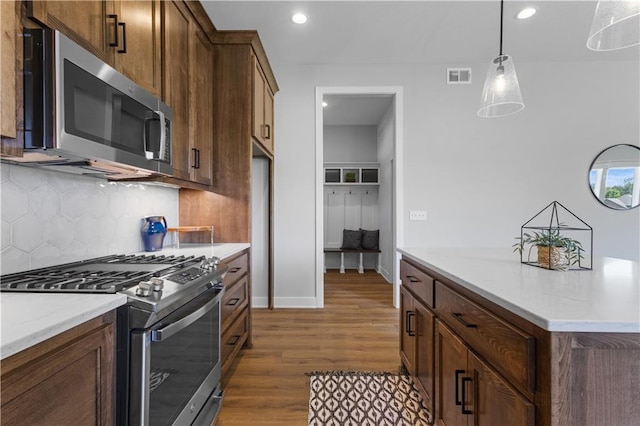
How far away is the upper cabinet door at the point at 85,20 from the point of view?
1.02 meters

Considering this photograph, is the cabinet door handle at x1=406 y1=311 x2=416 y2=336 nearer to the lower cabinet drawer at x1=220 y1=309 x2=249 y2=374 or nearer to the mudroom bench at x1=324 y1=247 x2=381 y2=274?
the lower cabinet drawer at x1=220 y1=309 x2=249 y2=374

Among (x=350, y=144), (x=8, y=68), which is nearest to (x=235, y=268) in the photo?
(x=8, y=68)

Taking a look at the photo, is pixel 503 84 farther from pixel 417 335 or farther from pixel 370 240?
pixel 370 240

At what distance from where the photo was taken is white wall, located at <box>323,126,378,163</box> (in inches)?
237

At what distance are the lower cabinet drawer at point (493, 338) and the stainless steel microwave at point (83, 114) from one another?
5.13ft

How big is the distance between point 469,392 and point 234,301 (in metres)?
1.59

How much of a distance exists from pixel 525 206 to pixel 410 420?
2.99 meters

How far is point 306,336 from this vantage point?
2.79m

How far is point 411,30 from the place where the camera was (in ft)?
9.54

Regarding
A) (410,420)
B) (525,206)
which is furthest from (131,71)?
(525,206)

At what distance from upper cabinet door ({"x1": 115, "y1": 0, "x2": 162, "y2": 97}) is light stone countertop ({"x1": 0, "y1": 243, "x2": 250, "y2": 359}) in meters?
1.05

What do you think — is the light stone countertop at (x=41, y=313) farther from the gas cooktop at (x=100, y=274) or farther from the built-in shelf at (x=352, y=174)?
the built-in shelf at (x=352, y=174)

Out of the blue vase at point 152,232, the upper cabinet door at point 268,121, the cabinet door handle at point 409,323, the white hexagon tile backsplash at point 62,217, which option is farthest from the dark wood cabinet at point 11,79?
the upper cabinet door at point 268,121

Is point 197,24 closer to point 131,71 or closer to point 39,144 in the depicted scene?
point 131,71
